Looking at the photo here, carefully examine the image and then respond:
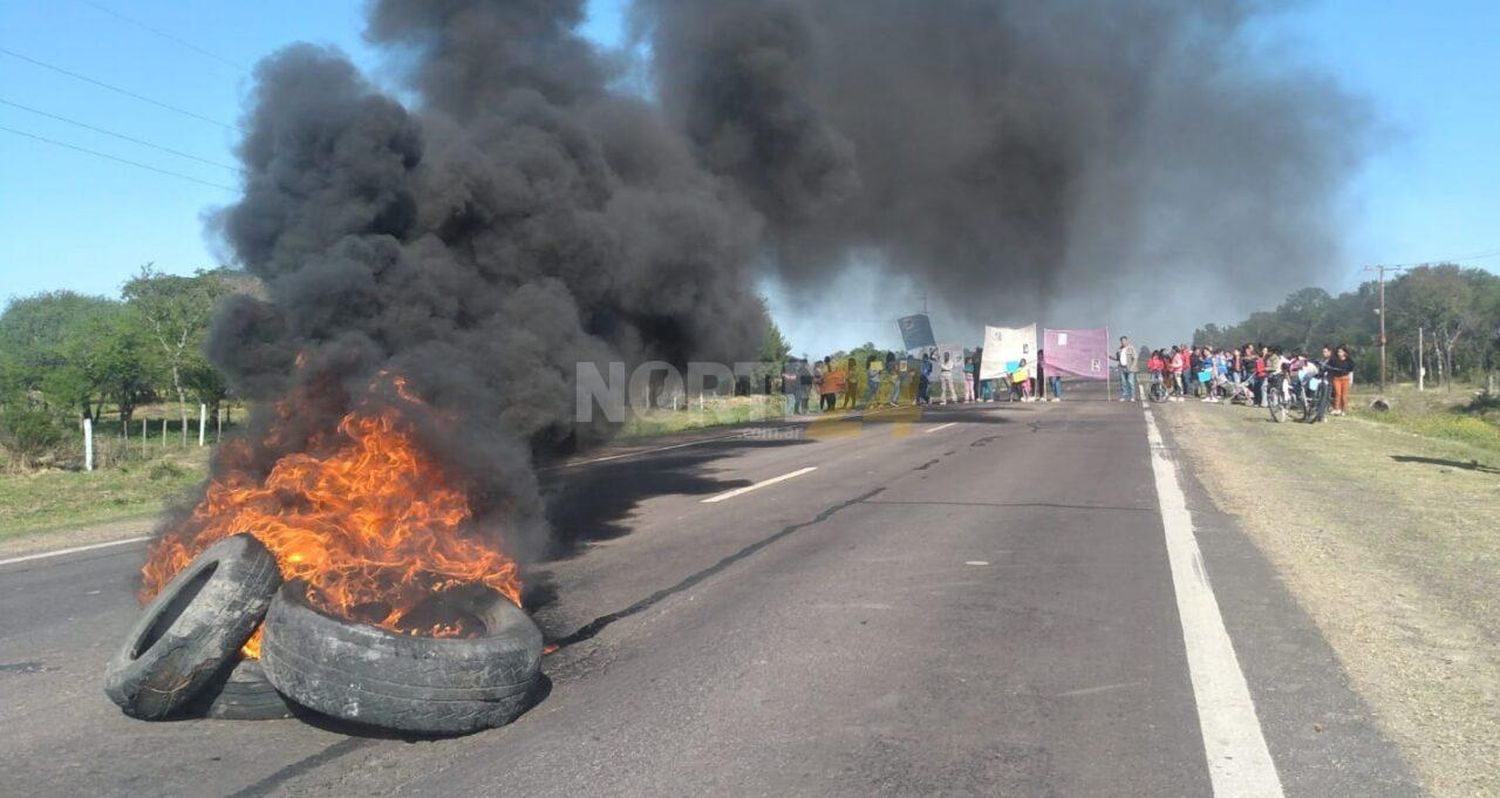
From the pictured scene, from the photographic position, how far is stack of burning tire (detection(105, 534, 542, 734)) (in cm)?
430

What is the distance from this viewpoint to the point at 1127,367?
3181 centimetres

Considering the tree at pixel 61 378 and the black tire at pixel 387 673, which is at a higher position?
the tree at pixel 61 378

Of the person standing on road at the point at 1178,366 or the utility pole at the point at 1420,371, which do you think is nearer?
the person standing on road at the point at 1178,366

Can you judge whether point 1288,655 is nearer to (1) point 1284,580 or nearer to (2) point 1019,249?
(1) point 1284,580

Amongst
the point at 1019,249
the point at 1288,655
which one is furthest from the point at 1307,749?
the point at 1019,249

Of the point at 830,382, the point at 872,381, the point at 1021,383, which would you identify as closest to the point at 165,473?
the point at 830,382

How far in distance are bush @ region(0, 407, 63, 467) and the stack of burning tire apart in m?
17.4

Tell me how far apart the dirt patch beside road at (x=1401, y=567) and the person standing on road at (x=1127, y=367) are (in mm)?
14485

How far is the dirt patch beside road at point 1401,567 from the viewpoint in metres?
4.54

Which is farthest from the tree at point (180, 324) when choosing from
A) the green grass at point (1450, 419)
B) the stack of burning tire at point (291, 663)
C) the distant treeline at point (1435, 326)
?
the distant treeline at point (1435, 326)

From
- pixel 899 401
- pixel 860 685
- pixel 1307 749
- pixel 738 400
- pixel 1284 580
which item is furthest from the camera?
pixel 738 400

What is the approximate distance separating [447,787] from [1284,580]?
19.0 ft

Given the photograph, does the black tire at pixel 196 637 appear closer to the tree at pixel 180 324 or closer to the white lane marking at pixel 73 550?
the white lane marking at pixel 73 550

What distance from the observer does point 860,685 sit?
506 centimetres
